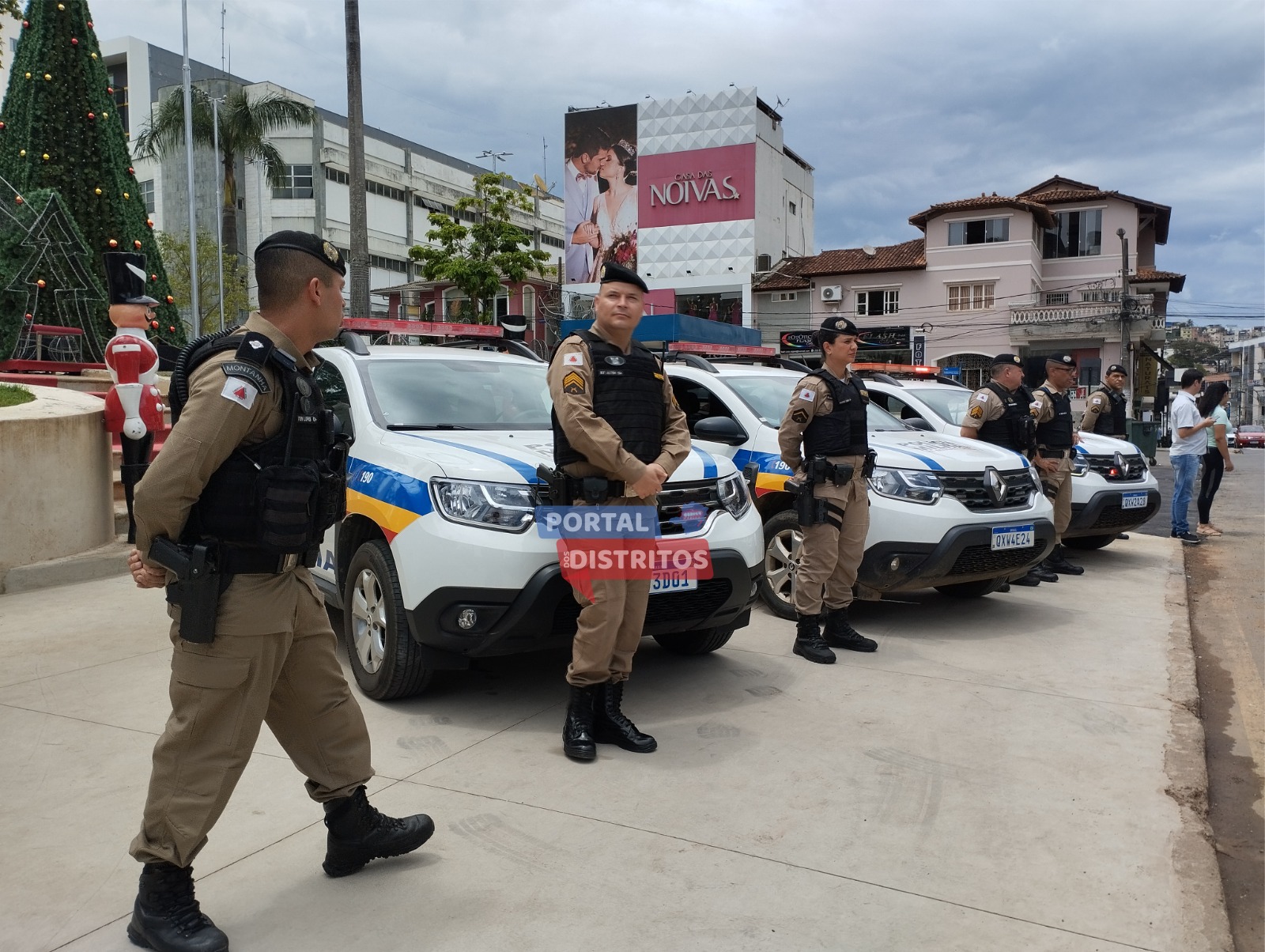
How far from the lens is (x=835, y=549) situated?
5.27 m

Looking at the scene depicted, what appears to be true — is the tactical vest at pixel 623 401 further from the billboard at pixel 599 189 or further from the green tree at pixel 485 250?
the billboard at pixel 599 189

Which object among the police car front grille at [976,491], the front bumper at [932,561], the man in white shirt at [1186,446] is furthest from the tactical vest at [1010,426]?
the man in white shirt at [1186,446]

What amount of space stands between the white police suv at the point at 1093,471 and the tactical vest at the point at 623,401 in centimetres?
534

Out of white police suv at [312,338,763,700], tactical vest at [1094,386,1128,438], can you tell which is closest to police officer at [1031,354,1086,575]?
tactical vest at [1094,386,1128,438]

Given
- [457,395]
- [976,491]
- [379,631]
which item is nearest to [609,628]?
[379,631]

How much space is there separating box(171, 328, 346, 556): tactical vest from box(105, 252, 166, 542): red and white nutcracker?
562cm

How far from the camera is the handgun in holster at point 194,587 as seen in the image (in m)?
2.40

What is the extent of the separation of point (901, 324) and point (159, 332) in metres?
35.2

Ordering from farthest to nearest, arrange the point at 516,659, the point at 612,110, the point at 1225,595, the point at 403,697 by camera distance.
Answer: the point at 612,110
the point at 1225,595
the point at 516,659
the point at 403,697

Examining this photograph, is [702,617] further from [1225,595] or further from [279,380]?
[1225,595]

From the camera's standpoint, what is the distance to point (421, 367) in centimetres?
538

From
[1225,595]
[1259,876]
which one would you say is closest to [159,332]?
[1225,595]

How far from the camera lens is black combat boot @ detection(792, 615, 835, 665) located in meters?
5.29

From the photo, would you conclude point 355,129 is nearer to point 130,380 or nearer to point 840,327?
point 130,380
